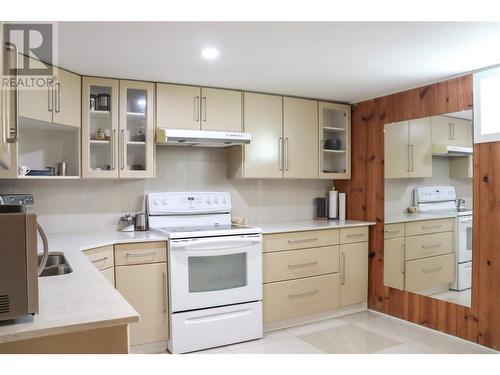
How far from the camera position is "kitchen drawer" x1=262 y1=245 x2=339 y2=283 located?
3.34 m

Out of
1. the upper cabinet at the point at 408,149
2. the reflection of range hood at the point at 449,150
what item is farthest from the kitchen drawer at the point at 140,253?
the reflection of range hood at the point at 449,150

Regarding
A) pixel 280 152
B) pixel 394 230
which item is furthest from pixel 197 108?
pixel 394 230

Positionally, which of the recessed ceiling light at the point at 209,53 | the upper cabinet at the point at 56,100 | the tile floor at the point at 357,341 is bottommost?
the tile floor at the point at 357,341

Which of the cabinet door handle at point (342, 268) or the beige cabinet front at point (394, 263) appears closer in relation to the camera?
the beige cabinet front at point (394, 263)

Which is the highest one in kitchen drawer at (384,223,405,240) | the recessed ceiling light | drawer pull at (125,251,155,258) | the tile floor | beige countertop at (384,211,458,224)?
the recessed ceiling light

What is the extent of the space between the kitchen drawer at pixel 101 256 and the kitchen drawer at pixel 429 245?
2486 millimetres

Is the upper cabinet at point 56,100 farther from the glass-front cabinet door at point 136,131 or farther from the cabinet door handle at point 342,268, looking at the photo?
the cabinet door handle at point 342,268

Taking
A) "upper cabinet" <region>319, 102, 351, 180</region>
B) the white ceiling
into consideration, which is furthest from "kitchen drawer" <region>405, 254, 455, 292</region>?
the white ceiling

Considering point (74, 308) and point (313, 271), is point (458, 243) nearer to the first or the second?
point (313, 271)

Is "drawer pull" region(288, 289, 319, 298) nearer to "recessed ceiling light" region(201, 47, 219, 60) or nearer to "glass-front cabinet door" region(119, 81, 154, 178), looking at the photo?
"glass-front cabinet door" region(119, 81, 154, 178)

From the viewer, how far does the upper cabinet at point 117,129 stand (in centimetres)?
301

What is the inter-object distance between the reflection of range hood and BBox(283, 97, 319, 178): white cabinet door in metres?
1.08
